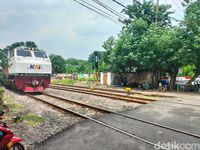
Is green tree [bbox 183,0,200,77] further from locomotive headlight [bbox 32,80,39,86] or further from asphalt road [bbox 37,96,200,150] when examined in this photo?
locomotive headlight [bbox 32,80,39,86]

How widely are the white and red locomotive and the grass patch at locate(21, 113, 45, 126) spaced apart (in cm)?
730

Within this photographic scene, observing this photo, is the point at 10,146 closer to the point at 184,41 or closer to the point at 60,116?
the point at 60,116

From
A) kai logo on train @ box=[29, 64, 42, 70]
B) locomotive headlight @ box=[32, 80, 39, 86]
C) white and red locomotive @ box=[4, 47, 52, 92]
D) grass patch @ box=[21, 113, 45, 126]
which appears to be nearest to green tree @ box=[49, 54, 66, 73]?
white and red locomotive @ box=[4, 47, 52, 92]

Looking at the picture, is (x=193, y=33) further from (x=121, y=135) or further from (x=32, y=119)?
(x=32, y=119)

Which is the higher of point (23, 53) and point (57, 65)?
point (57, 65)

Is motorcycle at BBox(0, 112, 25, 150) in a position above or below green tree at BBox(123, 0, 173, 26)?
below

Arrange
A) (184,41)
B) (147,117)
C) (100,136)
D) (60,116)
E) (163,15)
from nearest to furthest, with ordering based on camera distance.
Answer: (100,136) < (147,117) < (60,116) < (184,41) < (163,15)

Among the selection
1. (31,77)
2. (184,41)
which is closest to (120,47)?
(184,41)

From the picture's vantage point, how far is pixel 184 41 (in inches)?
689

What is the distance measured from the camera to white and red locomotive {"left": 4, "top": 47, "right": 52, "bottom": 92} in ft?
49.8

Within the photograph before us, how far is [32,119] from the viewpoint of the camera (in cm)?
798

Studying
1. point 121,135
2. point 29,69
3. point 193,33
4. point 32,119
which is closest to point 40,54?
point 29,69

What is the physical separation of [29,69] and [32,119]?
8330 millimetres

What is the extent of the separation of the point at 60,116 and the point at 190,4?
56.5 ft
